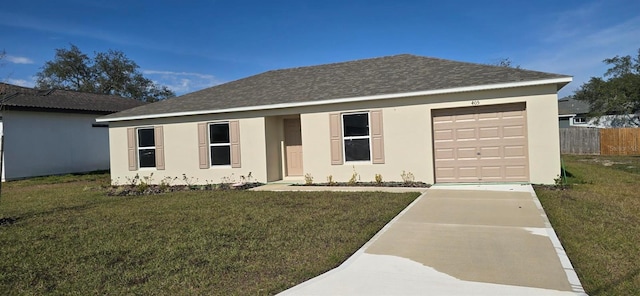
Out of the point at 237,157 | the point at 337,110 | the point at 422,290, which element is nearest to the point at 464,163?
the point at 337,110

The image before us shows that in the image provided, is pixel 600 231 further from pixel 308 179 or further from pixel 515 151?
pixel 308 179

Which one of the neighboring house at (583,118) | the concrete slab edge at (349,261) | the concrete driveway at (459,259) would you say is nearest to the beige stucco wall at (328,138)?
the concrete driveway at (459,259)

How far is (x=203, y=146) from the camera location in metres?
14.2

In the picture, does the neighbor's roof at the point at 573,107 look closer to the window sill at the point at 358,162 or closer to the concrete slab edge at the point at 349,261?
the window sill at the point at 358,162

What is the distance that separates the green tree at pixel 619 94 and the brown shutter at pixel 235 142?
3298 cm

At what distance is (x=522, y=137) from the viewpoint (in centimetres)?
1095

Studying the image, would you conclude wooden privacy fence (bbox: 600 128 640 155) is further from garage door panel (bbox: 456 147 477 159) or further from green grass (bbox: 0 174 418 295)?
green grass (bbox: 0 174 418 295)

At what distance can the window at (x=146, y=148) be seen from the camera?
49.4ft

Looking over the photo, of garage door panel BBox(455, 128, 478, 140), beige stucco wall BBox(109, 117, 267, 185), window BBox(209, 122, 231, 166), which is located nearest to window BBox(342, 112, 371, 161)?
garage door panel BBox(455, 128, 478, 140)

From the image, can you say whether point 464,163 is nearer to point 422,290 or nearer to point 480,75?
point 480,75

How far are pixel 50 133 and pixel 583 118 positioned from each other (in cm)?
4323

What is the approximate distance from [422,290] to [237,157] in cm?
1052

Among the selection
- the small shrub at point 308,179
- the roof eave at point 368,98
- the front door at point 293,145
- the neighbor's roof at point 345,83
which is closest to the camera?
the roof eave at point 368,98

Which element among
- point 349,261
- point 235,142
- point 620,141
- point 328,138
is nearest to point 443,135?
point 328,138
